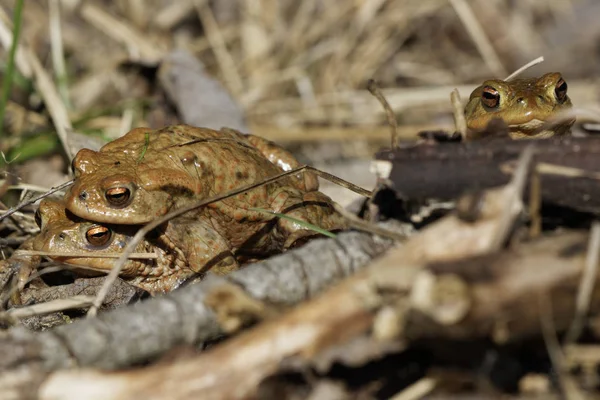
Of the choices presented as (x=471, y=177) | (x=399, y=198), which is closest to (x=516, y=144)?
(x=471, y=177)

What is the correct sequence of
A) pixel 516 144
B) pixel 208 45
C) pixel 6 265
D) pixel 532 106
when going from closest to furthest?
pixel 516 144
pixel 6 265
pixel 532 106
pixel 208 45

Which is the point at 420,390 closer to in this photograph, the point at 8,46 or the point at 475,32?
the point at 8,46

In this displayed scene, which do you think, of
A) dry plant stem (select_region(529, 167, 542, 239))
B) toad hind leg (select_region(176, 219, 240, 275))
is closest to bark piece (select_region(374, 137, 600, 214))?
dry plant stem (select_region(529, 167, 542, 239))

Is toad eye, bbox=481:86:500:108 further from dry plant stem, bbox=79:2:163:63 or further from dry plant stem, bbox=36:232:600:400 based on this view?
dry plant stem, bbox=79:2:163:63

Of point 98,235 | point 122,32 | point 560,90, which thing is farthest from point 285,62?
point 98,235

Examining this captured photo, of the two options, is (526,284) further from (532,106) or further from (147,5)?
(147,5)

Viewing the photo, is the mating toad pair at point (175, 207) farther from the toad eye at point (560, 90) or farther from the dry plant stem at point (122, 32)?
the dry plant stem at point (122, 32)
